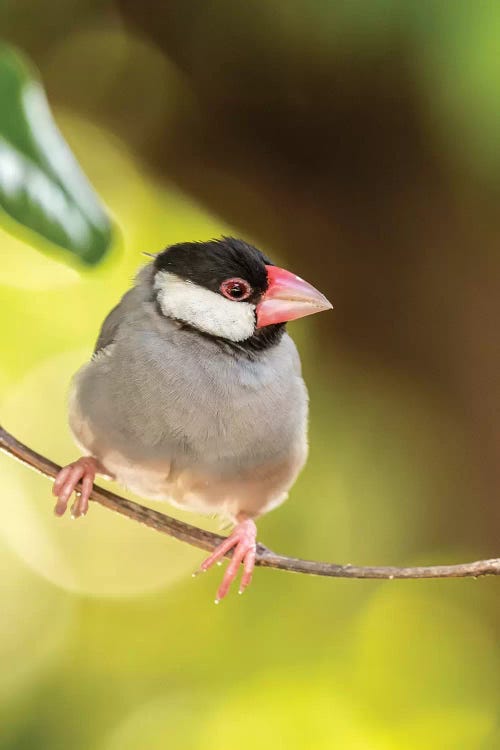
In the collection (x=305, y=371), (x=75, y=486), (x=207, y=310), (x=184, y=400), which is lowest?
(x=75, y=486)

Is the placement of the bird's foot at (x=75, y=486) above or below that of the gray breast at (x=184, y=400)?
below

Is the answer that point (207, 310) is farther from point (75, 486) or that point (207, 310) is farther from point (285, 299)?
point (75, 486)

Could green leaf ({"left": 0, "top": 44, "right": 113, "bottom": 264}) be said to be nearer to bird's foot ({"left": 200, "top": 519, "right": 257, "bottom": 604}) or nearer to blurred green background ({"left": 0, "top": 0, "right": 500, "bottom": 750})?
bird's foot ({"left": 200, "top": 519, "right": 257, "bottom": 604})

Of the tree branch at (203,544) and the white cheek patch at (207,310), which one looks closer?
the tree branch at (203,544)

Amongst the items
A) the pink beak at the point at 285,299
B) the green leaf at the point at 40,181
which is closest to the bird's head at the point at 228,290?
the pink beak at the point at 285,299

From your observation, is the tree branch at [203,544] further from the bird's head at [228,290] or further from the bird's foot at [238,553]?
the bird's head at [228,290]

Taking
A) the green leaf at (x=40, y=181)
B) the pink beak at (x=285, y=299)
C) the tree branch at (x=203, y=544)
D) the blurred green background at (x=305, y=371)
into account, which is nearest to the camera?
the green leaf at (x=40, y=181)

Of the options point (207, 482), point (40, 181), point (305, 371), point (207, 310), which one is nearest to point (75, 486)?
point (207, 482)
